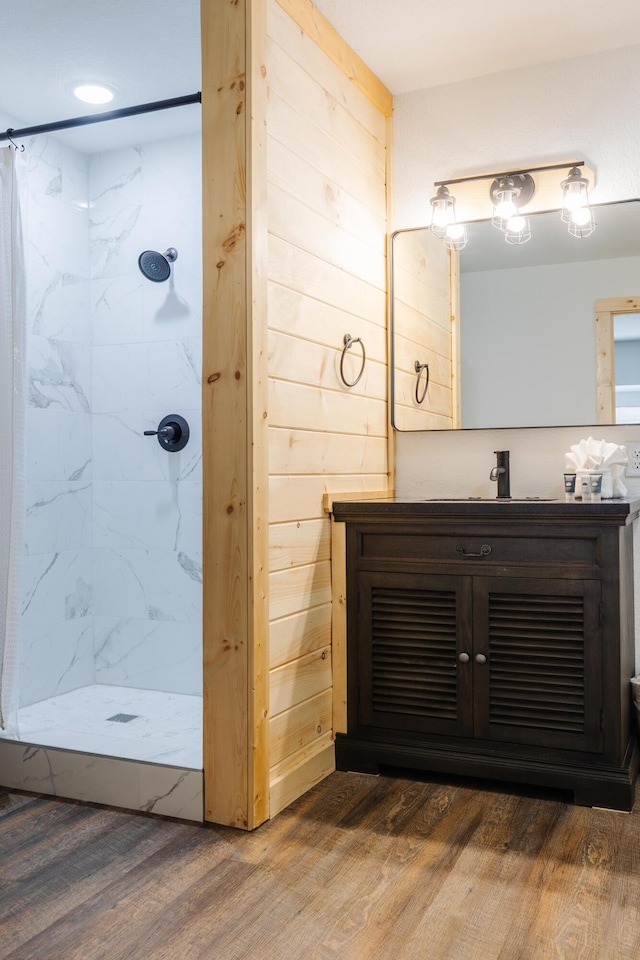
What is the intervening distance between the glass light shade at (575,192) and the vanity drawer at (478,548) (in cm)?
126

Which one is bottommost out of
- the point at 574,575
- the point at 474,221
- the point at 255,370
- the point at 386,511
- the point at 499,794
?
the point at 499,794

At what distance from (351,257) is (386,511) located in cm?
95

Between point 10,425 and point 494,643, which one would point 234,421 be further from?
point 494,643

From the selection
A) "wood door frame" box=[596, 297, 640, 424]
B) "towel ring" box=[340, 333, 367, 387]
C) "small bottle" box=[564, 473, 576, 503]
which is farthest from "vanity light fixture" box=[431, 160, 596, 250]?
"small bottle" box=[564, 473, 576, 503]

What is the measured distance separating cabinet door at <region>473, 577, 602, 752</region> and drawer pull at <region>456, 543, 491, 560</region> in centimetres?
7

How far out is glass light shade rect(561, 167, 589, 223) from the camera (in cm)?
290

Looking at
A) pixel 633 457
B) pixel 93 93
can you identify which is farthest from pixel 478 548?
pixel 93 93

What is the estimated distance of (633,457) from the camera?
289cm

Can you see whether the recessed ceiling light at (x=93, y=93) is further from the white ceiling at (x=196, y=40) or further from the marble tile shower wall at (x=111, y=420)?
the marble tile shower wall at (x=111, y=420)

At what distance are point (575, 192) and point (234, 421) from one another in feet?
5.21

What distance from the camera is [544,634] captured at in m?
2.44

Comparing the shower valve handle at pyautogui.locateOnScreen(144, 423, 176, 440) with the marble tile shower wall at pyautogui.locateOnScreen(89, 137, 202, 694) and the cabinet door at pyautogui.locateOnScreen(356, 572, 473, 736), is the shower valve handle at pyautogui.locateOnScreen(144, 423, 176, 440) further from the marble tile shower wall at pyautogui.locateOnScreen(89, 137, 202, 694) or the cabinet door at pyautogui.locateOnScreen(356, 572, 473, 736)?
the cabinet door at pyautogui.locateOnScreen(356, 572, 473, 736)

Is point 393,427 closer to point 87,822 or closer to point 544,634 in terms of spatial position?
point 544,634

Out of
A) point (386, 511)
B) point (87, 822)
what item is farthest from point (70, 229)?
point (87, 822)
